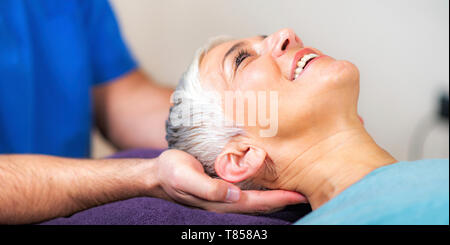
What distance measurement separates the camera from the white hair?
0.83 meters

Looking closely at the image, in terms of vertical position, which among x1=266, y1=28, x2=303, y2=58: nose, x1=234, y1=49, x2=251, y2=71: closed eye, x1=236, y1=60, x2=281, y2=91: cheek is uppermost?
x1=266, y1=28, x2=303, y2=58: nose

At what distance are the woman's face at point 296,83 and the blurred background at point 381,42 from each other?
223 millimetres

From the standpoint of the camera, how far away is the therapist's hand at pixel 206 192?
0.76 meters

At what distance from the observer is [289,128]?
77 centimetres

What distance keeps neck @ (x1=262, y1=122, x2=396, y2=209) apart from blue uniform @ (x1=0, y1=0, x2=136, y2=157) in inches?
32.8

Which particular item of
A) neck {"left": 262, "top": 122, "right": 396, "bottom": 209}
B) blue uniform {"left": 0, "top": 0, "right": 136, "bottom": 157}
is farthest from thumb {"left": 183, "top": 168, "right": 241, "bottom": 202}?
blue uniform {"left": 0, "top": 0, "right": 136, "bottom": 157}

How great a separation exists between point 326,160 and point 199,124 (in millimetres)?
253

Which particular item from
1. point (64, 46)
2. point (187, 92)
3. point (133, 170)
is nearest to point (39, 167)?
point (133, 170)

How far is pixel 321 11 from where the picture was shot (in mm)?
1069

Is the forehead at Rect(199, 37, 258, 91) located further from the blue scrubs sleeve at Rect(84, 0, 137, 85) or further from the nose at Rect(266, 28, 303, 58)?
the blue scrubs sleeve at Rect(84, 0, 137, 85)

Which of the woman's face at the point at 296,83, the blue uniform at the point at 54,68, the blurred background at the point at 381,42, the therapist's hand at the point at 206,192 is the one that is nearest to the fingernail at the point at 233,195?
the therapist's hand at the point at 206,192

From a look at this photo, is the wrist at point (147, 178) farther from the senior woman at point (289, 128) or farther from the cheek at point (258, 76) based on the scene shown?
the cheek at point (258, 76)

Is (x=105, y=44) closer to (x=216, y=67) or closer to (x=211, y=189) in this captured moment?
(x=216, y=67)

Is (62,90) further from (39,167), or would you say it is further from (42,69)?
(39,167)
